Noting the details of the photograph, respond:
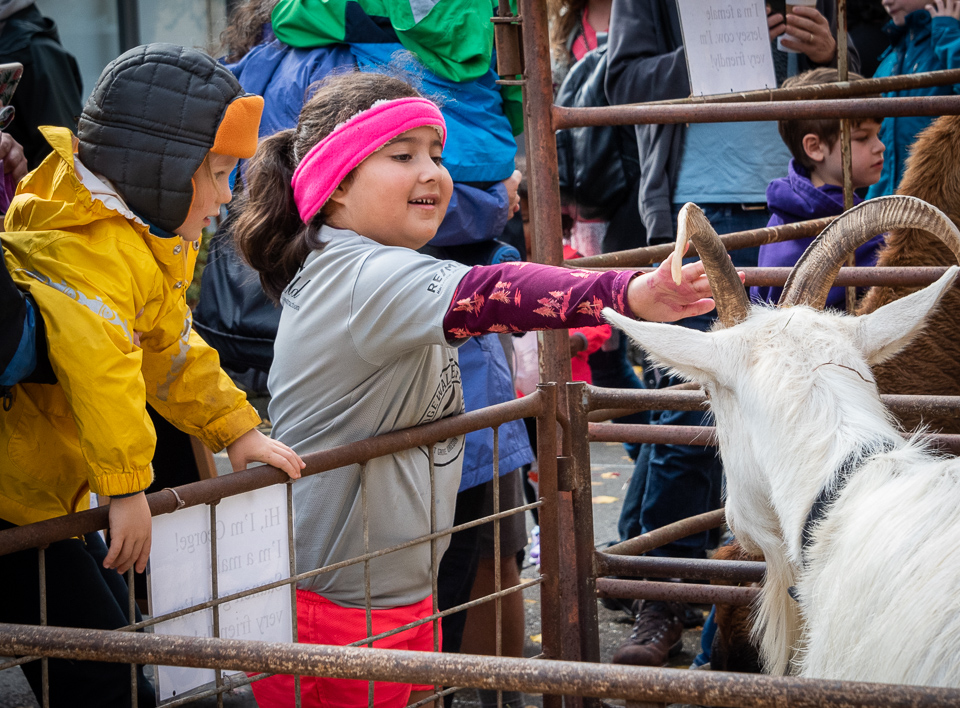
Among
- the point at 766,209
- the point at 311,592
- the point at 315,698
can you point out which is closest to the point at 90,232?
the point at 311,592

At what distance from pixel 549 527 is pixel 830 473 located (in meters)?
0.80

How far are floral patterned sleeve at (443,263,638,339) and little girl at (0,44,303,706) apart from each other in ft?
1.42

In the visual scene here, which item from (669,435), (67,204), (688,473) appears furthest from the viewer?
(688,473)

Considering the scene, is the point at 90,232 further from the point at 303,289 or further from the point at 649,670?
the point at 649,670

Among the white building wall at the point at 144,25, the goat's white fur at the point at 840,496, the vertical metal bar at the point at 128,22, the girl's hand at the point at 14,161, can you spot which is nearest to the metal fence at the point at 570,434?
the goat's white fur at the point at 840,496

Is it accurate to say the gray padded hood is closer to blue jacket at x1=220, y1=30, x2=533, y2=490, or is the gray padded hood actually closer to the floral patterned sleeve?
the floral patterned sleeve

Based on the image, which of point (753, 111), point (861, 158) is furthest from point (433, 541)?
point (861, 158)

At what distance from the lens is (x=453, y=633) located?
271cm

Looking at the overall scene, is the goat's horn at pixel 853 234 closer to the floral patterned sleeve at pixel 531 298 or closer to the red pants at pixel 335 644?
the floral patterned sleeve at pixel 531 298

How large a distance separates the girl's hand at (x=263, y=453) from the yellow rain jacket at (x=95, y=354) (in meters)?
0.04

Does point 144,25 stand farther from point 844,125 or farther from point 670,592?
point 670,592

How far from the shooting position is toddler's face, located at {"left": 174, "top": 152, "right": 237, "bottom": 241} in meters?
2.02

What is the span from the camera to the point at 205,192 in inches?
80.3

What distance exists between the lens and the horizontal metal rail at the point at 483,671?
1.06 metres
